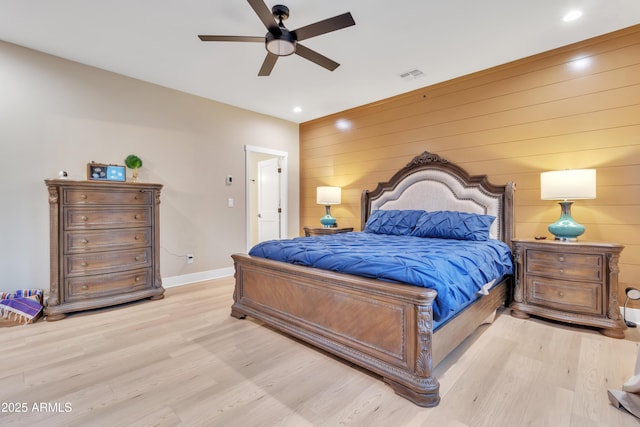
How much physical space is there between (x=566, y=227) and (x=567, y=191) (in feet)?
1.14

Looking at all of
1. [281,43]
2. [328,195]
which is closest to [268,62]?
[281,43]

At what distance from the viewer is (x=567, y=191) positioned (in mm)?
2725

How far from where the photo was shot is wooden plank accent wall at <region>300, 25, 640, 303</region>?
9.25ft

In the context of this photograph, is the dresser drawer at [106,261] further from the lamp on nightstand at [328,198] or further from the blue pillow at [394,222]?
the blue pillow at [394,222]

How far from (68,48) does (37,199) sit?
1592 millimetres

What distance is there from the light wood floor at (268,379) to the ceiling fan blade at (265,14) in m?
2.42

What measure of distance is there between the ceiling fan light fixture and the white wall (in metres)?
2.30

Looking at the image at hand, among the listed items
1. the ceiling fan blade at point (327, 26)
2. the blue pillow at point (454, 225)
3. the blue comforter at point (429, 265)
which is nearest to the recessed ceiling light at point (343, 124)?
the blue pillow at point (454, 225)

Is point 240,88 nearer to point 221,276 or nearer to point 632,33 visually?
point 221,276

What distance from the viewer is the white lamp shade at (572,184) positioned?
2.67 meters

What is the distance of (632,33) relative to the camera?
278 cm

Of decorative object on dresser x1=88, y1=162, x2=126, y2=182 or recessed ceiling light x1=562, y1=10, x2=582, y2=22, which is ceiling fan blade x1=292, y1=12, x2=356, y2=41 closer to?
recessed ceiling light x1=562, y1=10, x2=582, y2=22

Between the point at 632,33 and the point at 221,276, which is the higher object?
the point at 632,33

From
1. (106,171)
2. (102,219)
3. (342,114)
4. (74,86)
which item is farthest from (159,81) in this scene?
(342,114)
